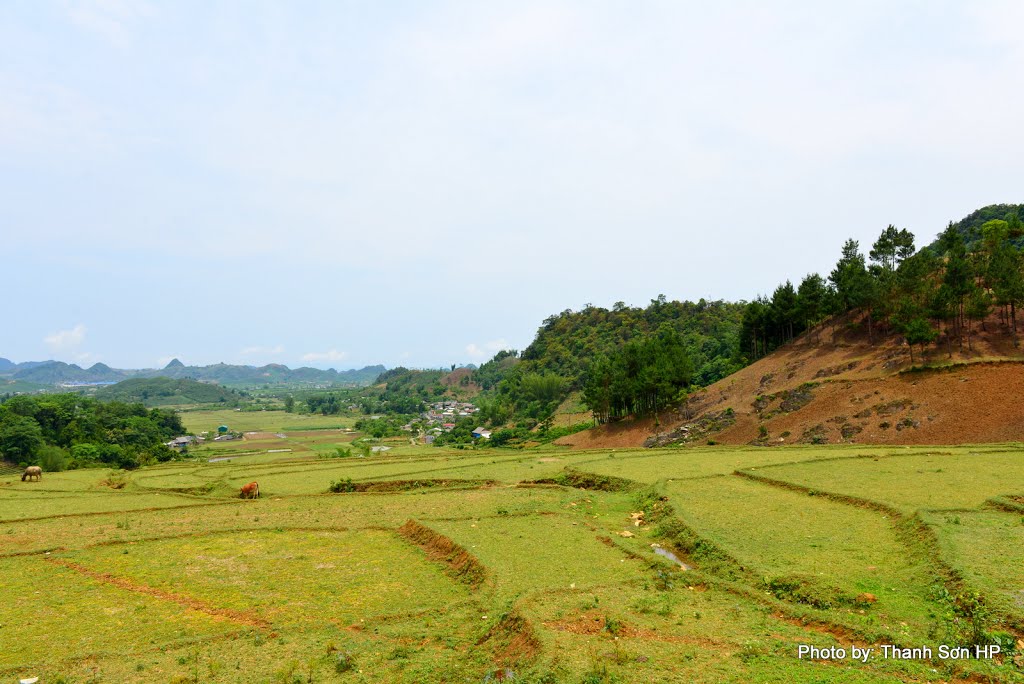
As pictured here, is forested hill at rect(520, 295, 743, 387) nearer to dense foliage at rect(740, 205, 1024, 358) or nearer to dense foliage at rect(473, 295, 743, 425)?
dense foliage at rect(473, 295, 743, 425)

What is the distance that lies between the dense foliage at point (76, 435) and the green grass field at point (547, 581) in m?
46.0

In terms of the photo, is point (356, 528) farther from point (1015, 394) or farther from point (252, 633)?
point (1015, 394)

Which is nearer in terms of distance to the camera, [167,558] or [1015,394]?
[167,558]

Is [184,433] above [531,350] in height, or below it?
below

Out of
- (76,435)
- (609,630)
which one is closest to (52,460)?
(76,435)

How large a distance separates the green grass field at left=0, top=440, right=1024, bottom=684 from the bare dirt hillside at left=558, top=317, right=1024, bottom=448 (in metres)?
12.7

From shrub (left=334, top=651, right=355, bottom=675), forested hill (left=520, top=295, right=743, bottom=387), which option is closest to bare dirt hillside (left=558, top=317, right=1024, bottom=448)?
forested hill (left=520, top=295, right=743, bottom=387)

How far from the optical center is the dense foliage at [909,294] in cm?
4553

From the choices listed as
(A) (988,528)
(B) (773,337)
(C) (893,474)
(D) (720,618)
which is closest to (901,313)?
→ (B) (773,337)

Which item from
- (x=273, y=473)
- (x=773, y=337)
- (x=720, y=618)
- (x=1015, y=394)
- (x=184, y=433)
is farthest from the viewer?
(x=184, y=433)

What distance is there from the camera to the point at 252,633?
1198 centimetres

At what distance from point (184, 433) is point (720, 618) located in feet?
422

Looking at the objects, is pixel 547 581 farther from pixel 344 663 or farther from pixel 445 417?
pixel 445 417

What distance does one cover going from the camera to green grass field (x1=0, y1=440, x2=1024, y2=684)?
991 centimetres
